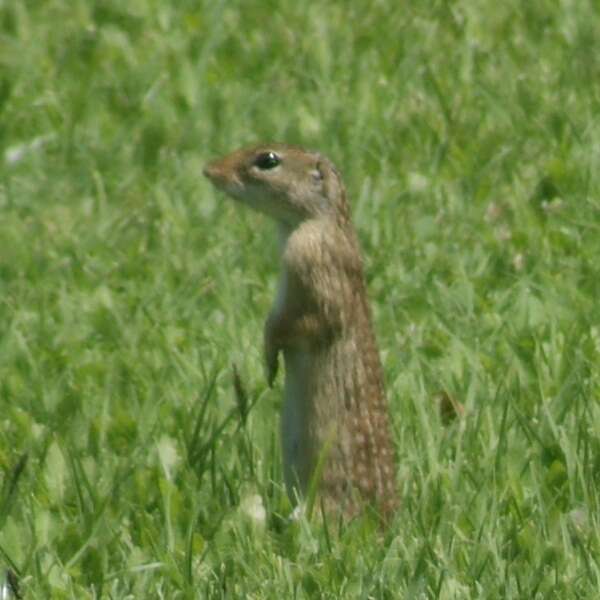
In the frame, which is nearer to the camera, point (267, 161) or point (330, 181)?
point (330, 181)

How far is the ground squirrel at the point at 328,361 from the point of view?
5797 mm

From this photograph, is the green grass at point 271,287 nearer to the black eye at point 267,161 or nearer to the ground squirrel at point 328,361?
the ground squirrel at point 328,361

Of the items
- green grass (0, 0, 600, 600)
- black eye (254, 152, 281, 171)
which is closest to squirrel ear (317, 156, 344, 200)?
black eye (254, 152, 281, 171)

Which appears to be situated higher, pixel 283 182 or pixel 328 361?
pixel 283 182

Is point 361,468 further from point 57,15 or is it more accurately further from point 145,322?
point 57,15

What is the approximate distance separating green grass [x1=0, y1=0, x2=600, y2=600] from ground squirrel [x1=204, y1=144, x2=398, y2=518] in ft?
0.46

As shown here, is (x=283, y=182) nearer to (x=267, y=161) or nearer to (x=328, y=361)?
(x=267, y=161)

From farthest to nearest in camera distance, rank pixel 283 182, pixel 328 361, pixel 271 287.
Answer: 1. pixel 271 287
2. pixel 283 182
3. pixel 328 361

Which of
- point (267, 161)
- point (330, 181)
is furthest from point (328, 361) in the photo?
point (267, 161)

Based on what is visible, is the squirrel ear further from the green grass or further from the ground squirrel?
Result: the green grass

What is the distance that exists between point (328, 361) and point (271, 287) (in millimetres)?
1823

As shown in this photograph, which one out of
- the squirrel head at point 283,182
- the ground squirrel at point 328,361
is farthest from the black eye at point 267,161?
the ground squirrel at point 328,361

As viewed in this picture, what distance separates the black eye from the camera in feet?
19.7

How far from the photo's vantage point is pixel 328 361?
5805 mm
